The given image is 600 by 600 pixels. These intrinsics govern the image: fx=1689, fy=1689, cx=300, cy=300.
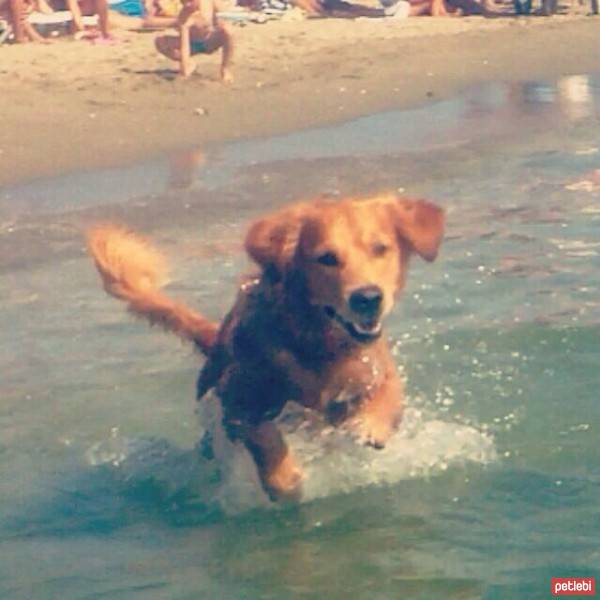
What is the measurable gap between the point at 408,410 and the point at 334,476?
72 centimetres

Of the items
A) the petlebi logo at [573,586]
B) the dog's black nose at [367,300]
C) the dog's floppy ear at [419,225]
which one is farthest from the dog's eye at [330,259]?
the petlebi logo at [573,586]

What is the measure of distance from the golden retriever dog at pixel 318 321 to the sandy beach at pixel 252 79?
5970 mm

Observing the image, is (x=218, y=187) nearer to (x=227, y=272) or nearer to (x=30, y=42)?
(x=227, y=272)

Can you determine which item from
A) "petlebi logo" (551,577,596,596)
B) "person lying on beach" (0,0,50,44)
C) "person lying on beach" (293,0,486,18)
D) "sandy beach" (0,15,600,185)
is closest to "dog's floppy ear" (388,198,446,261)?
"petlebi logo" (551,577,596,596)

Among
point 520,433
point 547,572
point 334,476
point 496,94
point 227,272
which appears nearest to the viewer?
point 547,572

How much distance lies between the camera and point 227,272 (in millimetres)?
8211

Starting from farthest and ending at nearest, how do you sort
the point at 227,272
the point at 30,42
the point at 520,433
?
the point at 30,42
the point at 227,272
the point at 520,433

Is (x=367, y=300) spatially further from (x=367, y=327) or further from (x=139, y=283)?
(x=139, y=283)

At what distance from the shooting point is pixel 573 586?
15.5 feet

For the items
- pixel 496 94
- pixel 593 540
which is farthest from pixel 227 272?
pixel 496 94

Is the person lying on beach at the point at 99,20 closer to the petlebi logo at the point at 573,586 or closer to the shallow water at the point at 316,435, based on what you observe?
the shallow water at the point at 316,435

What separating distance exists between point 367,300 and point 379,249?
23cm

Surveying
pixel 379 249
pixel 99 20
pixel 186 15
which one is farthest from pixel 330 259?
pixel 99 20

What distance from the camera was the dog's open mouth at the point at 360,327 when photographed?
496cm
